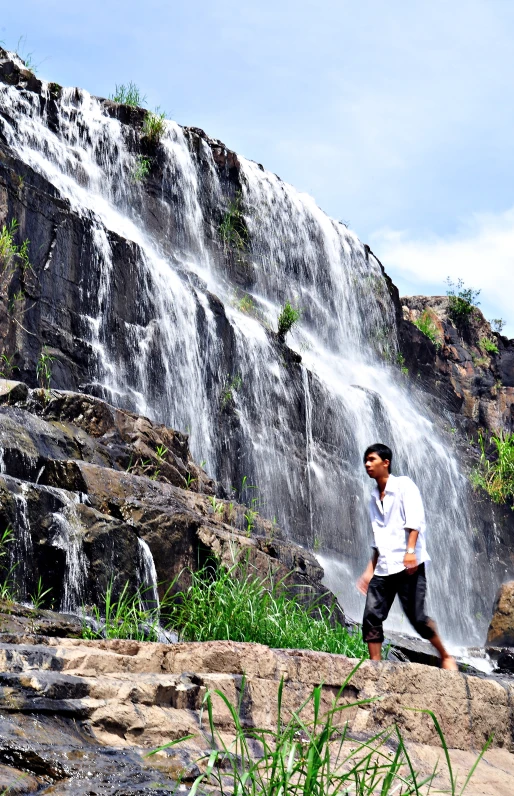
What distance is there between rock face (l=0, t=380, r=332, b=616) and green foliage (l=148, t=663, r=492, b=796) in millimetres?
2680

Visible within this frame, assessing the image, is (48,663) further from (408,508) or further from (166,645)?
(408,508)

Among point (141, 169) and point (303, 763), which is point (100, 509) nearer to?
point (303, 763)

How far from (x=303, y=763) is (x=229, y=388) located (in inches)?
476

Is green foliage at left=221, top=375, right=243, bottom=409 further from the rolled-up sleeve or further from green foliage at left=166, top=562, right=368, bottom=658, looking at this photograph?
the rolled-up sleeve

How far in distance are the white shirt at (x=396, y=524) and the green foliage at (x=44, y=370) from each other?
6.84 meters

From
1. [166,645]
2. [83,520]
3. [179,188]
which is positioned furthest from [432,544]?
[166,645]

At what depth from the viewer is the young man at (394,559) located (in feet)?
17.1

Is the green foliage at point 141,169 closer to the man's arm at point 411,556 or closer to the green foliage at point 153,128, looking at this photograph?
the green foliage at point 153,128

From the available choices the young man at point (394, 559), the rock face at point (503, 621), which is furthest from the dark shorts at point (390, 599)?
the rock face at point (503, 621)

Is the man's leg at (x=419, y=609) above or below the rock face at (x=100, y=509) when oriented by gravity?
below

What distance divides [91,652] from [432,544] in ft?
51.1

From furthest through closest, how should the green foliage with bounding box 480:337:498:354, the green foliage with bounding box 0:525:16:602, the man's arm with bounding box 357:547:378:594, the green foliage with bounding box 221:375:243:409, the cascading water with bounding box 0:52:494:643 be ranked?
the green foliage with bounding box 480:337:498:354
the green foliage with bounding box 221:375:243:409
the cascading water with bounding box 0:52:494:643
the green foliage with bounding box 0:525:16:602
the man's arm with bounding box 357:547:378:594

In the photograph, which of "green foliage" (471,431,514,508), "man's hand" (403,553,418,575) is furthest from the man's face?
"green foliage" (471,431,514,508)

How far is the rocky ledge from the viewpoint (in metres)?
2.88
